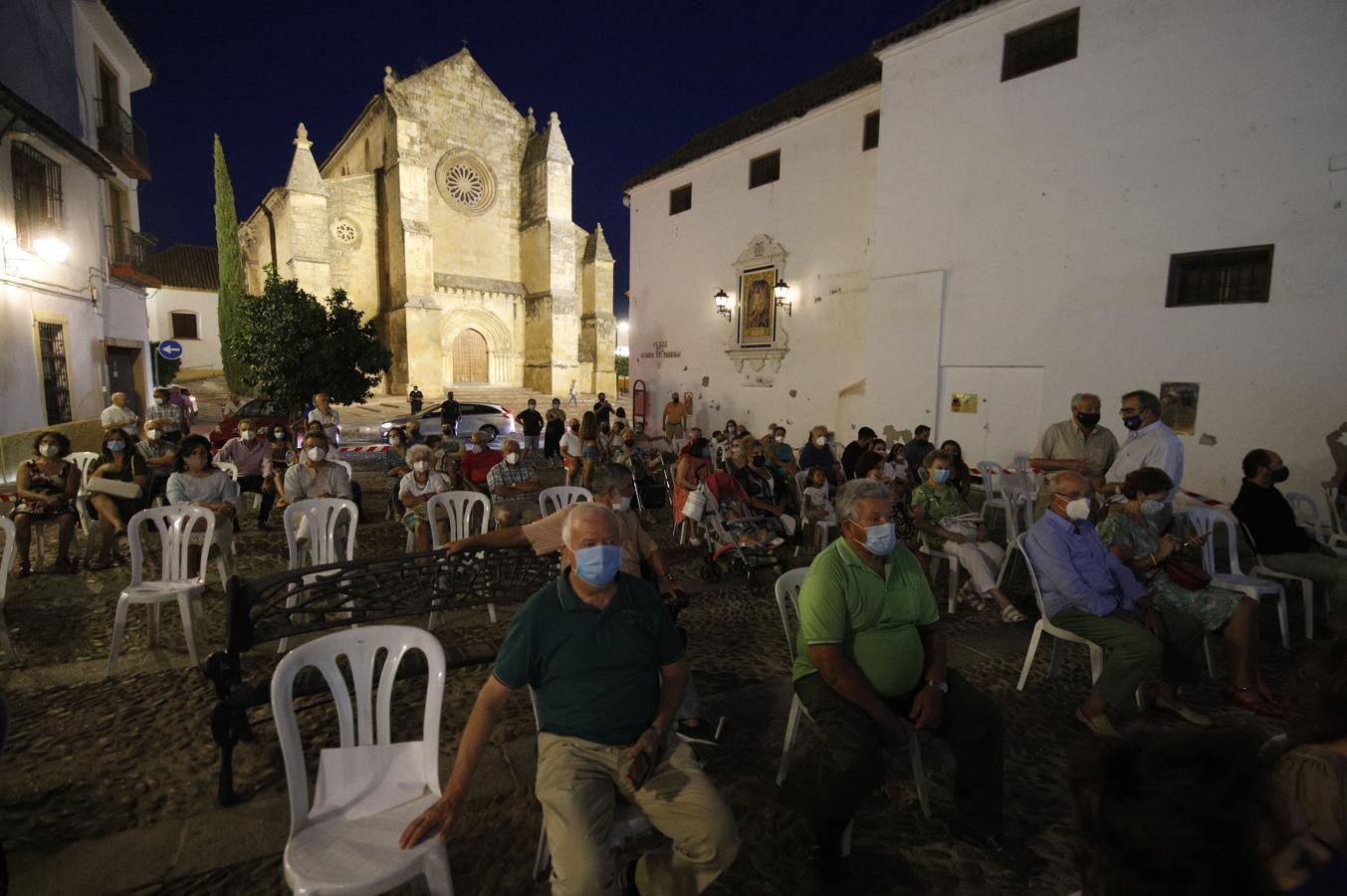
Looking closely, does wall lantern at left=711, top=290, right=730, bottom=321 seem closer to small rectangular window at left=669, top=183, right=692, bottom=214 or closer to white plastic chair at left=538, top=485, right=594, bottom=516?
small rectangular window at left=669, top=183, right=692, bottom=214

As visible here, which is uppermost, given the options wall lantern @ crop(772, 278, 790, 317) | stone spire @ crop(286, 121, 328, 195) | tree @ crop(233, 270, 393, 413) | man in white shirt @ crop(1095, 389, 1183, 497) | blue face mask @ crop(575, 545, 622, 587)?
stone spire @ crop(286, 121, 328, 195)

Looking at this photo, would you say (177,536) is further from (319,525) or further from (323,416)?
(323,416)

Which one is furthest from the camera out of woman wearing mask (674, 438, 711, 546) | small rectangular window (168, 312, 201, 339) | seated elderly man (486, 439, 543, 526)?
small rectangular window (168, 312, 201, 339)

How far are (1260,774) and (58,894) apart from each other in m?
3.52

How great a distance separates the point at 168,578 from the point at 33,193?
1046 centimetres

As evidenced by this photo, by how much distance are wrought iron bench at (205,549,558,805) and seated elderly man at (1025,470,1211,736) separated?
301cm

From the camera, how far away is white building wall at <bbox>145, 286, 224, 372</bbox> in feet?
102

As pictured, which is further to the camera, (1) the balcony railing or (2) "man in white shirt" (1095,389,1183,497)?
(1) the balcony railing

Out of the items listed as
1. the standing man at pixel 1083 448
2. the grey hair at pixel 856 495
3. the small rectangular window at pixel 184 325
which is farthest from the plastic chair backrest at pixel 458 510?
the small rectangular window at pixel 184 325

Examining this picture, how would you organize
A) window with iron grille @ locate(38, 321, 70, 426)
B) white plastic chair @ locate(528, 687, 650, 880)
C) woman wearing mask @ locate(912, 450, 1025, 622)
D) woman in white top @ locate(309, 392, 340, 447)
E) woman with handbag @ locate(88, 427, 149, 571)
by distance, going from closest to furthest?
1. white plastic chair @ locate(528, 687, 650, 880)
2. woman wearing mask @ locate(912, 450, 1025, 622)
3. woman with handbag @ locate(88, 427, 149, 571)
4. woman in white top @ locate(309, 392, 340, 447)
5. window with iron grille @ locate(38, 321, 70, 426)

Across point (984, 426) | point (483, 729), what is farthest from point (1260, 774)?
Result: point (984, 426)

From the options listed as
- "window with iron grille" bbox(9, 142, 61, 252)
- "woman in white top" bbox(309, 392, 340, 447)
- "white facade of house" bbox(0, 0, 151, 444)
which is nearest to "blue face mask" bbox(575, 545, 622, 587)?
"woman in white top" bbox(309, 392, 340, 447)

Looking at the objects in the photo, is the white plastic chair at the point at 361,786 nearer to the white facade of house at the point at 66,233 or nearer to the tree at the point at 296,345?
the white facade of house at the point at 66,233

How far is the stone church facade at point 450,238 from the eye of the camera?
24.0 meters
